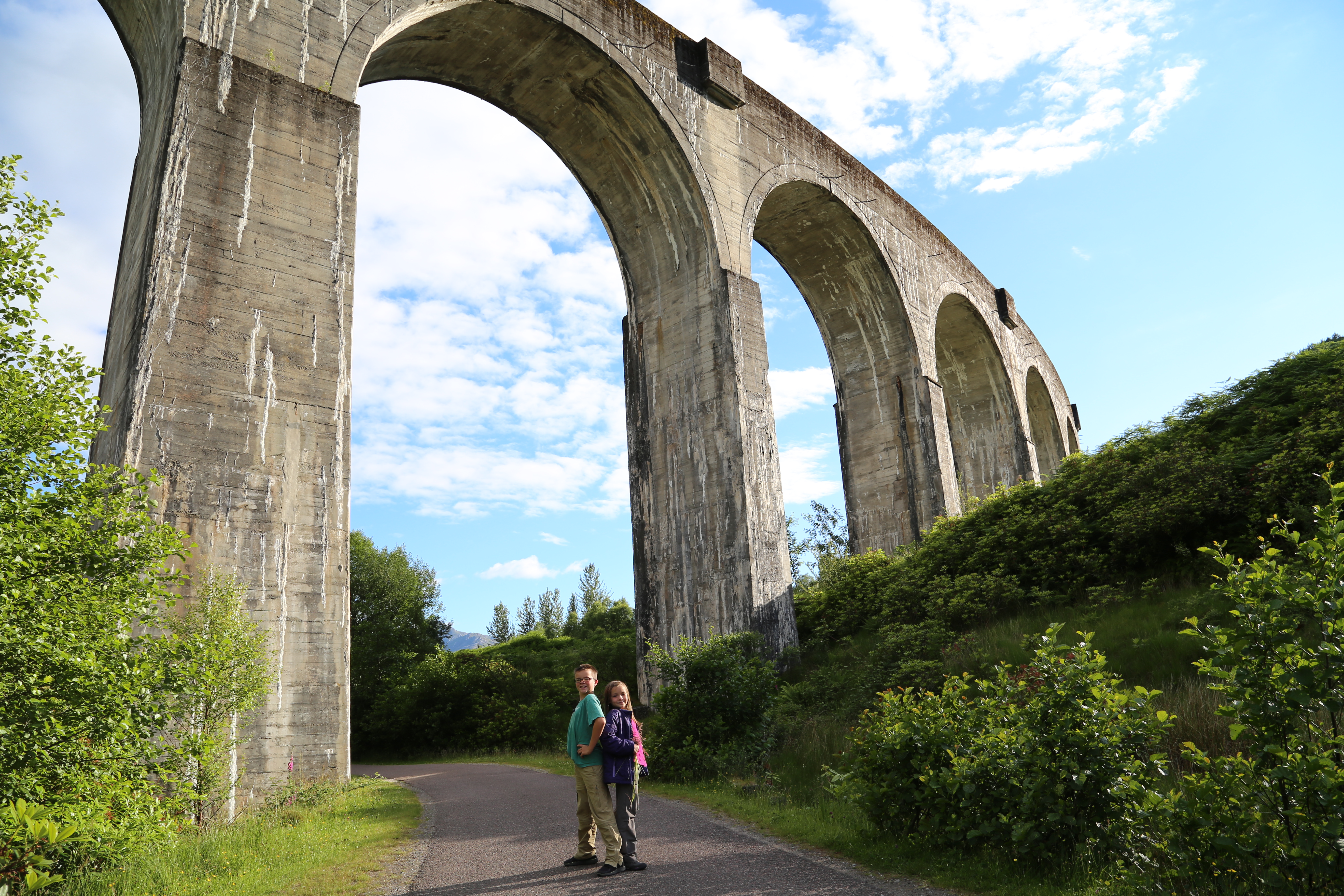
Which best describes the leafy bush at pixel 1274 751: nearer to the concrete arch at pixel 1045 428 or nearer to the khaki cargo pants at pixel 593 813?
the khaki cargo pants at pixel 593 813

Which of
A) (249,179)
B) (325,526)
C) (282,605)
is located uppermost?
(249,179)

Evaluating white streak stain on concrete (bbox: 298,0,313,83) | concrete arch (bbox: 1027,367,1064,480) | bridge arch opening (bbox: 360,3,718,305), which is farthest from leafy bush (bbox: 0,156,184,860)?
concrete arch (bbox: 1027,367,1064,480)

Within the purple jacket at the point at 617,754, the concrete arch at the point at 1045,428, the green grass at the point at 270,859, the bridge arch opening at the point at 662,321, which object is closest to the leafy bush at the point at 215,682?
the green grass at the point at 270,859

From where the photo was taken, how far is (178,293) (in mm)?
9219

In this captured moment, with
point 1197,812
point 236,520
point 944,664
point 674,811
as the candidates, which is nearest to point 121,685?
point 236,520

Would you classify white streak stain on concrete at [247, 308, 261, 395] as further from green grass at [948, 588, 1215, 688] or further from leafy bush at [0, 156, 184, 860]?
green grass at [948, 588, 1215, 688]

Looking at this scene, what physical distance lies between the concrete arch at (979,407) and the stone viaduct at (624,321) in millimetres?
95

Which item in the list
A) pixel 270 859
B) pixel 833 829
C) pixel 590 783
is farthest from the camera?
pixel 833 829


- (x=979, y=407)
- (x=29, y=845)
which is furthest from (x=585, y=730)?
(x=979, y=407)

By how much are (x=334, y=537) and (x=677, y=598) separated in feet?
24.2

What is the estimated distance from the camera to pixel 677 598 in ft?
50.8

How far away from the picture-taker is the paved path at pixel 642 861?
497 cm

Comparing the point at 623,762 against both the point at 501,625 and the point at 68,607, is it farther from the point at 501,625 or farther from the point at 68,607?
the point at 501,625

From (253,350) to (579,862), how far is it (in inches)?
280
